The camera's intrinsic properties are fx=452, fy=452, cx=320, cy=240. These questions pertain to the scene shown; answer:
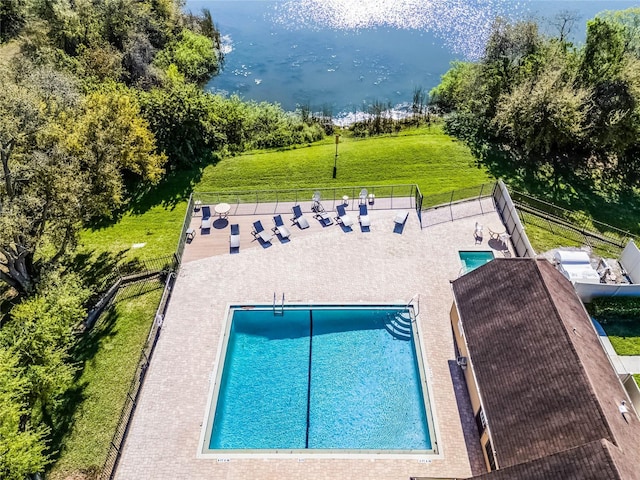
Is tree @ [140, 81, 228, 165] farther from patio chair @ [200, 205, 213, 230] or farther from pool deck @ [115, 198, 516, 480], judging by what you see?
pool deck @ [115, 198, 516, 480]

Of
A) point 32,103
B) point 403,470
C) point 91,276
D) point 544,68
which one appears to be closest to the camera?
point 403,470

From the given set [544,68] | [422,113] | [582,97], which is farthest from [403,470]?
[422,113]

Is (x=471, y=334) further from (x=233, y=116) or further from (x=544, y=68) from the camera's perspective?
(x=233, y=116)

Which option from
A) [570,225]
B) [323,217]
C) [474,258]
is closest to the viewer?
[474,258]

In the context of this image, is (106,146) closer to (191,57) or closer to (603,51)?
(191,57)

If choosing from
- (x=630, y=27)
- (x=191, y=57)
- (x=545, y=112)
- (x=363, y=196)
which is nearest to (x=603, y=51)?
(x=630, y=27)

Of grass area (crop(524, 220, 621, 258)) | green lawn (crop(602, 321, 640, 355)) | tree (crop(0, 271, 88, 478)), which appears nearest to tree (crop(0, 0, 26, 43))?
tree (crop(0, 271, 88, 478))
